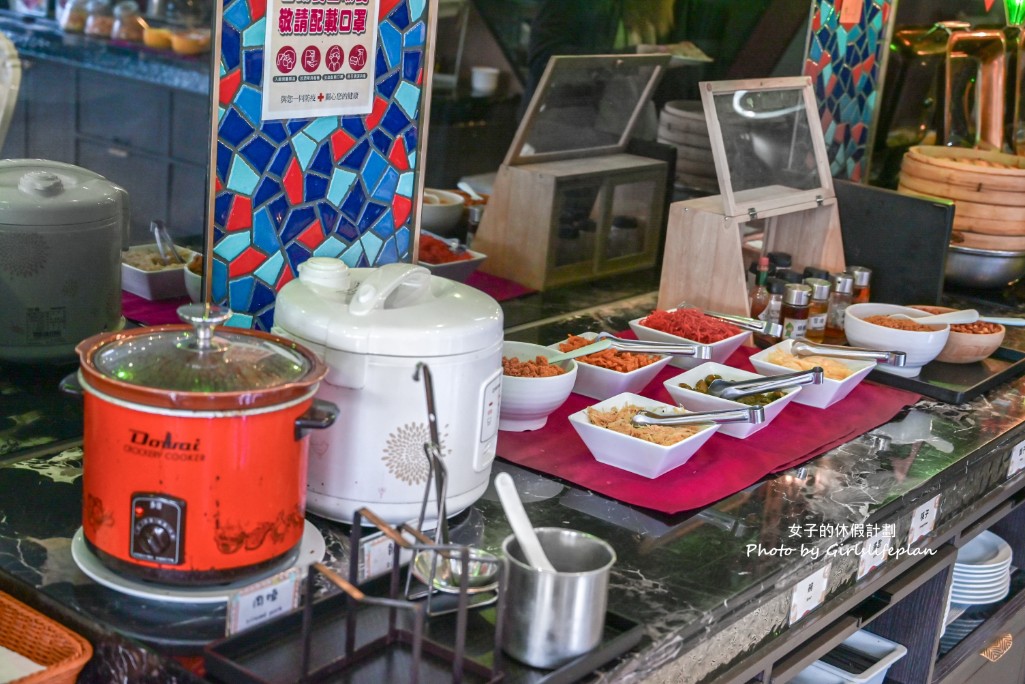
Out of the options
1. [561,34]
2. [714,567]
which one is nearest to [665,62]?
[561,34]

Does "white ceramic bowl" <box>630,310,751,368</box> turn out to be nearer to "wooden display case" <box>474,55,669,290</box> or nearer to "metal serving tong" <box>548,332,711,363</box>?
"metal serving tong" <box>548,332,711,363</box>

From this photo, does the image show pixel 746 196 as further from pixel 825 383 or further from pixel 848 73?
pixel 848 73

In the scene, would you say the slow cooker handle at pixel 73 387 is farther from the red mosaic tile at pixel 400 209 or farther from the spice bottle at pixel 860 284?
the spice bottle at pixel 860 284

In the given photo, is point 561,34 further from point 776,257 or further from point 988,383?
point 988,383

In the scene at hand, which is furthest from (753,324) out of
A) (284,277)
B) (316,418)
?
→ (316,418)

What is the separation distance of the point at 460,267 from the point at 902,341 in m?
0.78

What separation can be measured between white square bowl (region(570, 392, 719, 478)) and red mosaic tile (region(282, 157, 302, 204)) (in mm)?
472

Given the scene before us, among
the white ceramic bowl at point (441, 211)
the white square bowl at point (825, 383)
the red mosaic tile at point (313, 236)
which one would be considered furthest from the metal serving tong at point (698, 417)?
the white ceramic bowl at point (441, 211)

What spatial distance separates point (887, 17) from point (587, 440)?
68.3 inches

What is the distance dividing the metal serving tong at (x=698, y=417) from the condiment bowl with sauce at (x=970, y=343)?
66 centimetres

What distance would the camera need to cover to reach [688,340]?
1941mm

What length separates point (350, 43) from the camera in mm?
1574

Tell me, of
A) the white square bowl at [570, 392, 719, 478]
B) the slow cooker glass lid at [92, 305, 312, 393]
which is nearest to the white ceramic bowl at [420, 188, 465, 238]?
the white square bowl at [570, 392, 719, 478]

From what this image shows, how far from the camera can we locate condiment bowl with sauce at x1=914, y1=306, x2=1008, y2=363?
2.11 m
